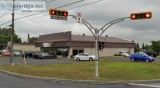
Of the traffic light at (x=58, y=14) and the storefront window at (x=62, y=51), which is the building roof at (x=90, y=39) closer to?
the storefront window at (x=62, y=51)

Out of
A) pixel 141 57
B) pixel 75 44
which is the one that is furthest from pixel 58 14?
pixel 75 44

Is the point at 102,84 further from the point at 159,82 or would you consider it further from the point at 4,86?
the point at 4,86

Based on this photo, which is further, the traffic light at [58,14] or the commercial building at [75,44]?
the commercial building at [75,44]

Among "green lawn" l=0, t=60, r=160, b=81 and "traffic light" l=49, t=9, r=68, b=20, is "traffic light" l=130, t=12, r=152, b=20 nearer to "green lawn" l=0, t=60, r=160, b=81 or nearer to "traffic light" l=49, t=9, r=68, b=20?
"green lawn" l=0, t=60, r=160, b=81

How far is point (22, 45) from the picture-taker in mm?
111000

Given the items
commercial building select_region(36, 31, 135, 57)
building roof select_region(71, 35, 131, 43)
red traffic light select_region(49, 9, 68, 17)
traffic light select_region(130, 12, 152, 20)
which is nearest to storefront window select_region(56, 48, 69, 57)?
commercial building select_region(36, 31, 135, 57)

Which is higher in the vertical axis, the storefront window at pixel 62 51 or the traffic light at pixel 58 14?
the traffic light at pixel 58 14

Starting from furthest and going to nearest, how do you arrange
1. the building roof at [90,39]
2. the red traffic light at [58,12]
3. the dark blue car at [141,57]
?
1. the building roof at [90,39]
2. the dark blue car at [141,57]
3. the red traffic light at [58,12]

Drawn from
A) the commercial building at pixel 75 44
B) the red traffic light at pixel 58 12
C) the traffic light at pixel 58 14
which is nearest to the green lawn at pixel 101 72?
the traffic light at pixel 58 14

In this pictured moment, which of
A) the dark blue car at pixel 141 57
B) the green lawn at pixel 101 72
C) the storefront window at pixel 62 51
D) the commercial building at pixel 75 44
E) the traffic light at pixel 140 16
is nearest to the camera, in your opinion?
the green lawn at pixel 101 72

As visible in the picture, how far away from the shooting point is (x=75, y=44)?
74312mm

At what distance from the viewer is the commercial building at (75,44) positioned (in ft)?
243

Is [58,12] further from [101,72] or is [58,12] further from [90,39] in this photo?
[90,39]

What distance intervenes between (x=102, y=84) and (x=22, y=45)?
91.7m
